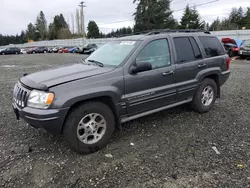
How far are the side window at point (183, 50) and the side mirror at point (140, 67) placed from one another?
946mm

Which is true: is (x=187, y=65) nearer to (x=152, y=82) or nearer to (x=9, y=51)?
(x=152, y=82)

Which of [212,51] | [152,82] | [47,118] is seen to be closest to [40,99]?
[47,118]

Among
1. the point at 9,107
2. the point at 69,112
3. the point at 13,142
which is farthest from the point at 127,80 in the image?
the point at 9,107

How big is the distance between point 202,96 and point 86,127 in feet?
9.24

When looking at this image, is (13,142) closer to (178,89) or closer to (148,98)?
(148,98)

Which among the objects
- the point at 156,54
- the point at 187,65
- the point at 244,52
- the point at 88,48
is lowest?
the point at 187,65

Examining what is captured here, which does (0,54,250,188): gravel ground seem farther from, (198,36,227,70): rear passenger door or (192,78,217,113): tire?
(198,36,227,70): rear passenger door

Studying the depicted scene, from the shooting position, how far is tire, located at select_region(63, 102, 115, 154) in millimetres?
3041

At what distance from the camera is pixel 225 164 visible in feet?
9.73

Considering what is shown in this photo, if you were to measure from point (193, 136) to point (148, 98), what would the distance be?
3.43 ft

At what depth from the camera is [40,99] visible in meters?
2.92

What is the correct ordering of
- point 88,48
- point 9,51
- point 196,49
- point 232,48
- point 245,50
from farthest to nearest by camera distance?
point 9,51 → point 88,48 → point 232,48 → point 245,50 → point 196,49

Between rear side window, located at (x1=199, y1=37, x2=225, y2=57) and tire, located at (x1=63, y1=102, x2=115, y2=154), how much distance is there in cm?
272

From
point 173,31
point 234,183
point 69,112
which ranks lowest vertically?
point 234,183
